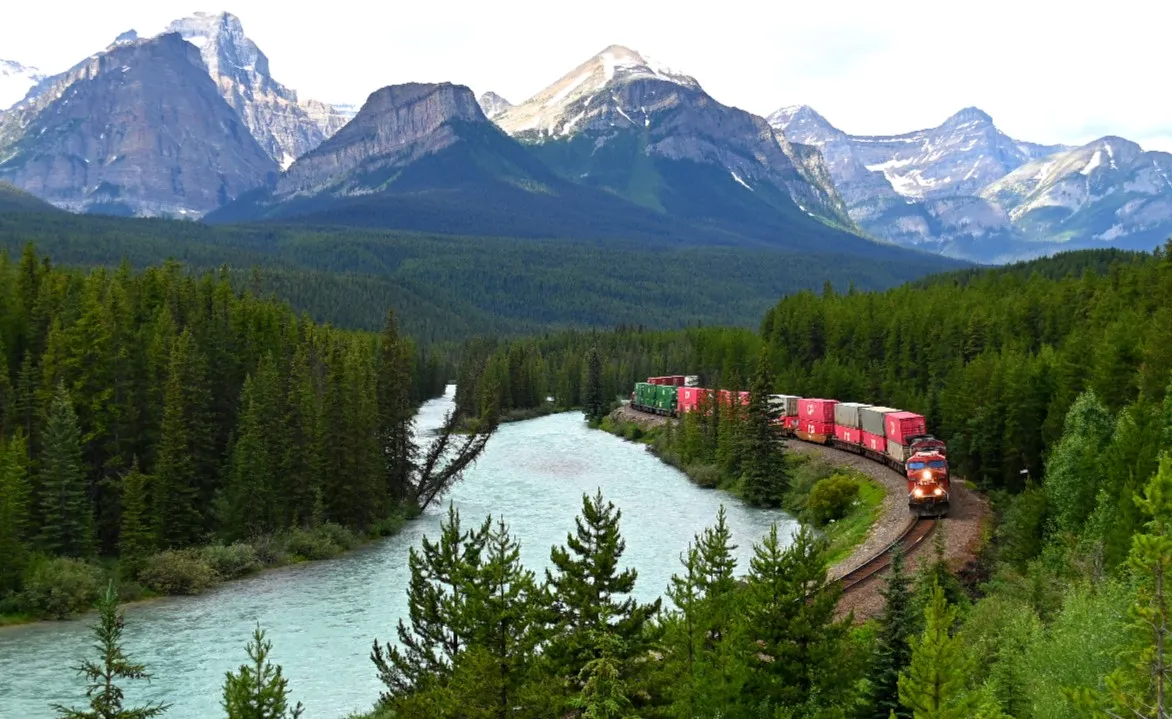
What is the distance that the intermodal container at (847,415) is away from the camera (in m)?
93.0

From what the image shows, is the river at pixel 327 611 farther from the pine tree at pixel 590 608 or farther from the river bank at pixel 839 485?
the pine tree at pixel 590 608

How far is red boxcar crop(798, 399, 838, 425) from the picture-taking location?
10062 centimetres

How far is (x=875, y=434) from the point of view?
87.1 meters

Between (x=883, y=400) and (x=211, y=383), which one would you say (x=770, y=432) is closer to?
(x=883, y=400)

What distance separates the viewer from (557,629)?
88.0ft

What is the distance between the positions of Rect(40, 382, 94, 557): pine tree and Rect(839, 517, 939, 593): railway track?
4369 centimetres

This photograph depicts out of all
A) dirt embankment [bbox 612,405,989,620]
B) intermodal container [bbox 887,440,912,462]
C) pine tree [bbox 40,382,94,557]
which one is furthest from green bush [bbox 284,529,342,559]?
intermodal container [bbox 887,440,912,462]

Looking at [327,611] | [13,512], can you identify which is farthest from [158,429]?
[327,611]

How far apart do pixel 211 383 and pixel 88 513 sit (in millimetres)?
16951

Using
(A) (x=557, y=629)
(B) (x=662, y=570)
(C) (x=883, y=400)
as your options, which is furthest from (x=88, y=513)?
(C) (x=883, y=400)

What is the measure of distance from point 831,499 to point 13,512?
52.5m

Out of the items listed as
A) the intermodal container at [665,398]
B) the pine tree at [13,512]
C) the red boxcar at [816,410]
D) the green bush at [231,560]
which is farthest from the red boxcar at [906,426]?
the intermodal container at [665,398]

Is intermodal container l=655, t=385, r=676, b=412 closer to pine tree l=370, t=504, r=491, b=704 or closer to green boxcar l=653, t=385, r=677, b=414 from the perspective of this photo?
green boxcar l=653, t=385, r=677, b=414

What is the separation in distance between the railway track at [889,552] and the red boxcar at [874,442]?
21.9 metres
